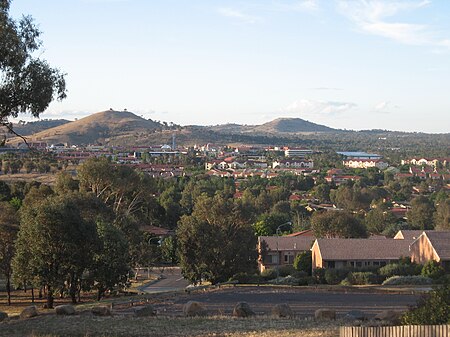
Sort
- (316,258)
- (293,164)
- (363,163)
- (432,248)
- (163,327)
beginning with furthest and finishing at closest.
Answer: (363,163)
(293,164)
(316,258)
(432,248)
(163,327)

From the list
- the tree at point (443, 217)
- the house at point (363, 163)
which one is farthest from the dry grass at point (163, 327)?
the house at point (363, 163)

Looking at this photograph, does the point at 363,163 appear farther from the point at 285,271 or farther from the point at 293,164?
the point at 285,271

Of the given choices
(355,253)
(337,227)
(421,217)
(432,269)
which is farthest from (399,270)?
(421,217)

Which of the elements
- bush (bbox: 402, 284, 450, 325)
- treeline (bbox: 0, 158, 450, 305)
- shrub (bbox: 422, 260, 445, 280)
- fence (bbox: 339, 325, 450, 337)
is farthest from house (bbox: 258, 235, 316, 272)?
fence (bbox: 339, 325, 450, 337)

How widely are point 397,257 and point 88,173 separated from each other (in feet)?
63.9

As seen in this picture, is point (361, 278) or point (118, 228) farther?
point (361, 278)

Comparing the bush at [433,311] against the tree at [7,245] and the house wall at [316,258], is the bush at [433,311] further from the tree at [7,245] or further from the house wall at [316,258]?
the house wall at [316,258]

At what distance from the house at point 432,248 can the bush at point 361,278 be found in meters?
6.58

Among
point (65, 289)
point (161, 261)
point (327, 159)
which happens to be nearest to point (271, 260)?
point (161, 261)

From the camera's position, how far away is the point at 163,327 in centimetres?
1702

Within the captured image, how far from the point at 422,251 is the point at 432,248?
1.22m

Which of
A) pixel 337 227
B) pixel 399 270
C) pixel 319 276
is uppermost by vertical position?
pixel 337 227

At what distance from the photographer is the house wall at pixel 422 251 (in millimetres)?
40625

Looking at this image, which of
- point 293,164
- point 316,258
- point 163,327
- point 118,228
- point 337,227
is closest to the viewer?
point 163,327
